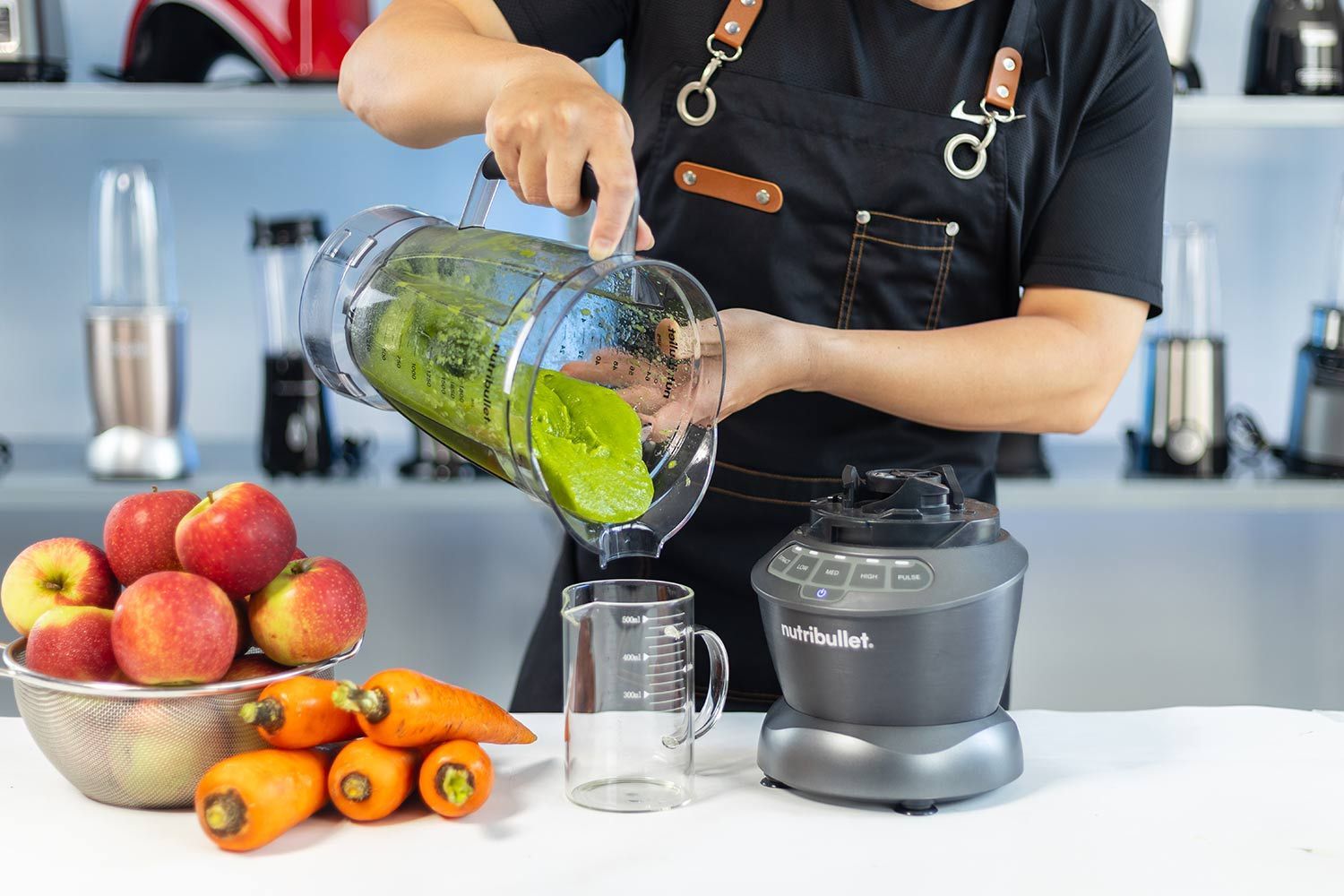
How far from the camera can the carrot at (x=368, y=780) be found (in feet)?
2.80

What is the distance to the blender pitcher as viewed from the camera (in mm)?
867

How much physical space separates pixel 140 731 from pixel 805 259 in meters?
0.76

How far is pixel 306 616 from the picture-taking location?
0.90 metres

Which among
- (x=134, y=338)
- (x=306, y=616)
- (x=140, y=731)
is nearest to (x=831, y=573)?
(x=306, y=616)

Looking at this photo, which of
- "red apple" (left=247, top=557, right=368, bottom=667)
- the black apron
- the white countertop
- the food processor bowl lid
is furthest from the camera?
the black apron

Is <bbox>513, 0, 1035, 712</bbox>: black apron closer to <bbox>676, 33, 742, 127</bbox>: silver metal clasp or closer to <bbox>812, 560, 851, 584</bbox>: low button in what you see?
<bbox>676, 33, 742, 127</bbox>: silver metal clasp

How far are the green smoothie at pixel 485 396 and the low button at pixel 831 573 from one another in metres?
0.15

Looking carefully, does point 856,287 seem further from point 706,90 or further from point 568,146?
point 568,146

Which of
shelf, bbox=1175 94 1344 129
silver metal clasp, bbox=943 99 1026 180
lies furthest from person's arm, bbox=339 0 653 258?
shelf, bbox=1175 94 1344 129

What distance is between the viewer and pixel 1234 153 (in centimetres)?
228

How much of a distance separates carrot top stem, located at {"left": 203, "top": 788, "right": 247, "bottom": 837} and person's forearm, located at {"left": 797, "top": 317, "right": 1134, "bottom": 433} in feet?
1.95

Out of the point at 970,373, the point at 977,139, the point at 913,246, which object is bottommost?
the point at 970,373

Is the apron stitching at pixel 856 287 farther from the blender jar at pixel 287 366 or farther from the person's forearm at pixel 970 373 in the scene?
the blender jar at pixel 287 366

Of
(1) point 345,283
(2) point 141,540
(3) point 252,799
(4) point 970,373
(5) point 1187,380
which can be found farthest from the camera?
(5) point 1187,380
